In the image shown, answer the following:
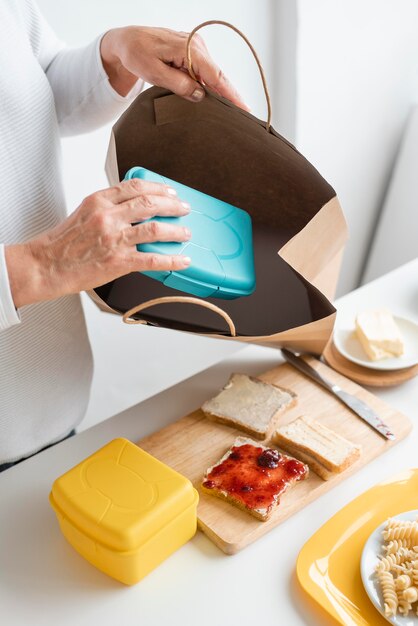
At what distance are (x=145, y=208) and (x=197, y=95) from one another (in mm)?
297

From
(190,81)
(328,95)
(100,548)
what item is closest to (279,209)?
(190,81)

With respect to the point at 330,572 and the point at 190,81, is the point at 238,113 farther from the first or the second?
the point at 330,572

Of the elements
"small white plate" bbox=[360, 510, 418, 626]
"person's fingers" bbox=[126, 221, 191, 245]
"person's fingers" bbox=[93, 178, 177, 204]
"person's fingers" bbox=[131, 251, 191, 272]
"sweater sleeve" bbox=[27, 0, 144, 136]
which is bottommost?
"small white plate" bbox=[360, 510, 418, 626]

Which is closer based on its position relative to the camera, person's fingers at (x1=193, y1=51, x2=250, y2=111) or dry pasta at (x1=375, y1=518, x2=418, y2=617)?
dry pasta at (x1=375, y1=518, x2=418, y2=617)

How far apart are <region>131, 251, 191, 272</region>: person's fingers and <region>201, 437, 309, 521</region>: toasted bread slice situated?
32 centimetres

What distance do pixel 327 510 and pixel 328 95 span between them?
5.36ft

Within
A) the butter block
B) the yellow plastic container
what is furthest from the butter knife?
the yellow plastic container

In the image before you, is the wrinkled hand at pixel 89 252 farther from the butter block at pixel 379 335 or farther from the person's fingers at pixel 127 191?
the butter block at pixel 379 335

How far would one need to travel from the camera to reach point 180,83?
1029mm

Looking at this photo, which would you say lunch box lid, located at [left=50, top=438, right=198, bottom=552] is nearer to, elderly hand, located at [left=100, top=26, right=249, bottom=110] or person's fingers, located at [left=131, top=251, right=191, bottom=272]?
person's fingers, located at [left=131, top=251, right=191, bottom=272]

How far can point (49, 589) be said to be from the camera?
0.85 m

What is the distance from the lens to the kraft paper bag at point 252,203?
1018mm

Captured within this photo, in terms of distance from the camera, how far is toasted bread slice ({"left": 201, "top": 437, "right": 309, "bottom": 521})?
0.90 metres

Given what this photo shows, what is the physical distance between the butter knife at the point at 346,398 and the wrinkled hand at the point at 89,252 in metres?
0.44
